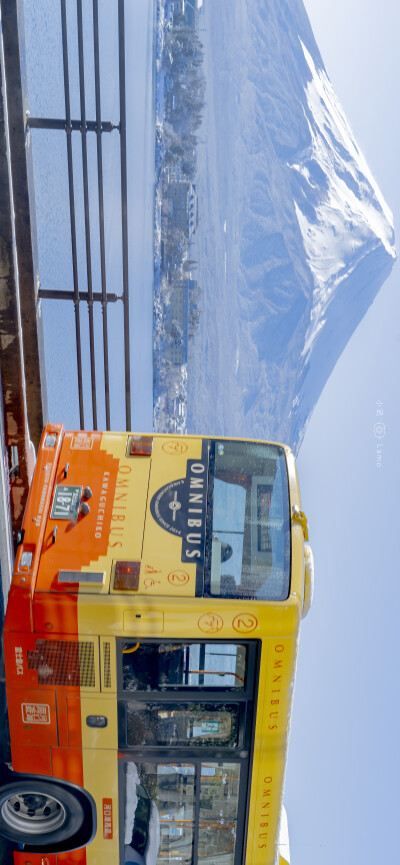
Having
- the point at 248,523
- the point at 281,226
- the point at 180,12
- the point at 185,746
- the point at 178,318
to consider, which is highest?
the point at 180,12

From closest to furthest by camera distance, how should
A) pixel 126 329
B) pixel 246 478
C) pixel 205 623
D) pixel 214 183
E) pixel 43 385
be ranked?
pixel 205 623, pixel 246 478, pixel 126 329, pixel 43 385, pixel 214 183

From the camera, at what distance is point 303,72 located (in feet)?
210

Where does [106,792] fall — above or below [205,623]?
below

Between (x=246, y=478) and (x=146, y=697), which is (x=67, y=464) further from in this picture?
(x=146, y=697)

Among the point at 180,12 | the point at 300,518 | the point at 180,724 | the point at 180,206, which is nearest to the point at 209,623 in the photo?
the point at 180,724

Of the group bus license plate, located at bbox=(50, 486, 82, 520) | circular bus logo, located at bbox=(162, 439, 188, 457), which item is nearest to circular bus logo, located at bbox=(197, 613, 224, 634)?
bus license plate, located at bbox=(50, 486, 82, 520)

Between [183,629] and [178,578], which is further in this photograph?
[178,578]

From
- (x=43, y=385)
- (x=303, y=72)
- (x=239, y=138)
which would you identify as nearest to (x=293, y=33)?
(x=303, y=72)

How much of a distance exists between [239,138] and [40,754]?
6489cm

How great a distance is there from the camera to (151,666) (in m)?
3.31

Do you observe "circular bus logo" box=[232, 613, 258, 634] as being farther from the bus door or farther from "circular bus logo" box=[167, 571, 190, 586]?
"circular bus logo" box=[167, 571, 190, 586]

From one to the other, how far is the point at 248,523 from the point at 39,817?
6.69ft

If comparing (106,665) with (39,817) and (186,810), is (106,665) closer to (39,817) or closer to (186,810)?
(186,810)

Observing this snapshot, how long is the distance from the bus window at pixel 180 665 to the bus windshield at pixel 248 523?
30cm
